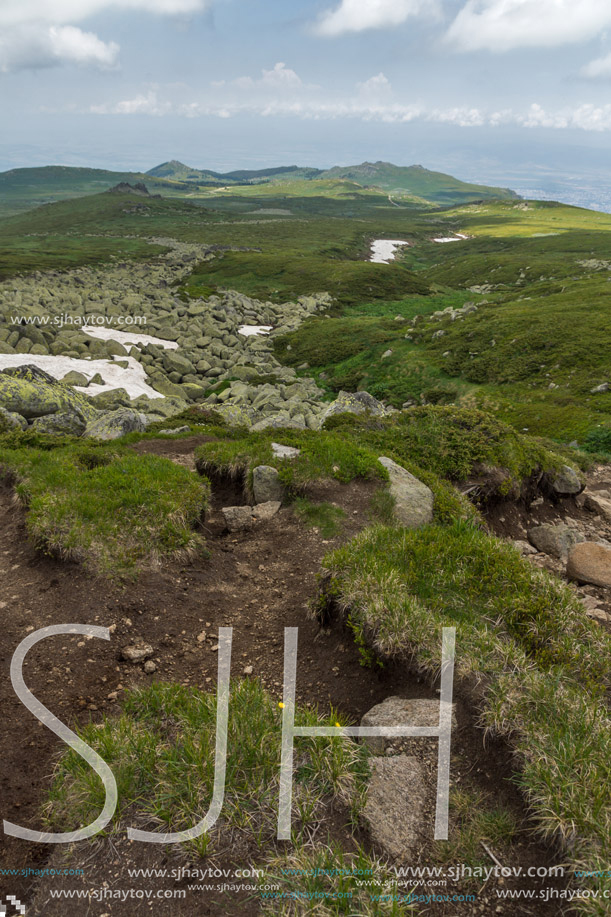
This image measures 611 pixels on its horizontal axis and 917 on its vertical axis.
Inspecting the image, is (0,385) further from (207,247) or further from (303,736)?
(207,247)

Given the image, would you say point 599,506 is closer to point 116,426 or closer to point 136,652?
point 136,652

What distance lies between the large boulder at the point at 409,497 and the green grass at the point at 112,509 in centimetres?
392

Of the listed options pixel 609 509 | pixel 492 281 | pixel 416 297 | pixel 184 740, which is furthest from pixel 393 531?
pixel 492 281

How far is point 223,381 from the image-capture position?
109 feet

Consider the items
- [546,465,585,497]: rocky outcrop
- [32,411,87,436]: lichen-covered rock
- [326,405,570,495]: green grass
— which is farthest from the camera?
[32,411,87,436]: lichen-covered rock

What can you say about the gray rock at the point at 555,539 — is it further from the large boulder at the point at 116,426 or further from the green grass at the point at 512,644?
the large boulder at the point at 116,426

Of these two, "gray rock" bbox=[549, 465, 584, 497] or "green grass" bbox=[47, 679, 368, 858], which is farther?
"gray rock" bbox=[549, 465, 584, 497]

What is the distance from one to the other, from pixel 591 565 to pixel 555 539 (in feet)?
4.82

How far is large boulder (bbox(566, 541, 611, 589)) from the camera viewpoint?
9.16 meters

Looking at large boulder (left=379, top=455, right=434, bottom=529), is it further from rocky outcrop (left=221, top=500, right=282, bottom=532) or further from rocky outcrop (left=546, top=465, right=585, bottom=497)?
rocky outcrop (left=546, top=465, right=585, bottom=497)

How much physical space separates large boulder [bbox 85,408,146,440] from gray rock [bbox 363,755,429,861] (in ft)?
45.1

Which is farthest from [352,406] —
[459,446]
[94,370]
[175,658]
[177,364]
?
[177,364]

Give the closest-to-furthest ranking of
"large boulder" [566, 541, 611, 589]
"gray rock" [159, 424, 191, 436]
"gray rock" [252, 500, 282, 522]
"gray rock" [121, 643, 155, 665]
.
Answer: "gray rock" [121, 643, 155, 665], "large boulder" [566, 541, 611, 589], "gray rock" [252, 500, 282, 522], "gray rock" [159, 424, 191, 436]
